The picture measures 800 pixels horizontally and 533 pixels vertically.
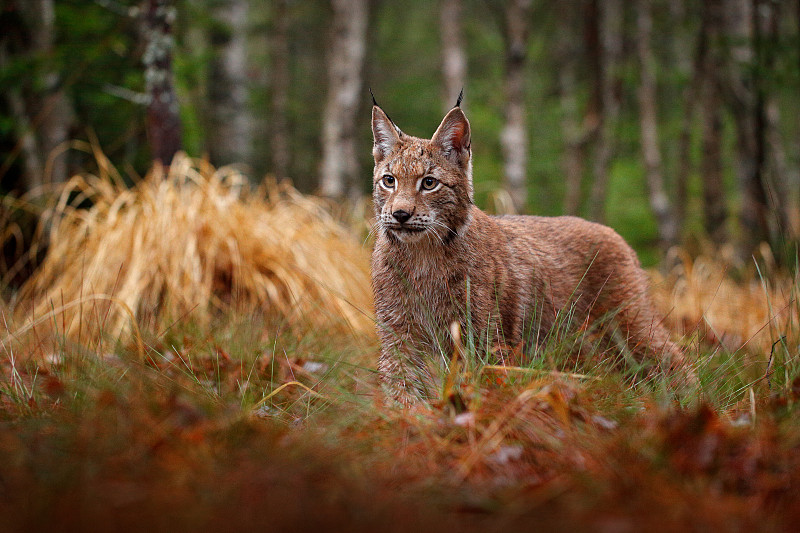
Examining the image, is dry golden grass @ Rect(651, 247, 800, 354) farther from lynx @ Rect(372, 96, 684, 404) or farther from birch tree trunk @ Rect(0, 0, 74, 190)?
birch tree trunk @ Rect(0, 0, 74, 190)

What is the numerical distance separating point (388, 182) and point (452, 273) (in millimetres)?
675

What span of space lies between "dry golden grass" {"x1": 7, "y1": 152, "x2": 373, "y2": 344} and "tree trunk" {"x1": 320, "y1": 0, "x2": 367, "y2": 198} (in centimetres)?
457

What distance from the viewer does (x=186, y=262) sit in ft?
17.1

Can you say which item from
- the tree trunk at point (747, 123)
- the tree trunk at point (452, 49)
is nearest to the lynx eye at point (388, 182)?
the tree trunk at point (747, 123)

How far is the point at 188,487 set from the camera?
6.15ft

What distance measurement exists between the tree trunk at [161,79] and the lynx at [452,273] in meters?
2.77

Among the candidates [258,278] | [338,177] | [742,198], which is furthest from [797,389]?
[338,177]

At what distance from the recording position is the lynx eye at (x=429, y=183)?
3704mm

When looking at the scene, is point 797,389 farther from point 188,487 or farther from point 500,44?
point 500,44

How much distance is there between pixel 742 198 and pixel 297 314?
17.7 feet

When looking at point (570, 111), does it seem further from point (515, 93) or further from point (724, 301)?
point (724, 301)

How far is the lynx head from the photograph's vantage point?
11.6ft

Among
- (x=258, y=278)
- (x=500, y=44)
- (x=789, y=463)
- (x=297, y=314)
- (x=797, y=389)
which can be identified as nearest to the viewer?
(x=789, y=463)

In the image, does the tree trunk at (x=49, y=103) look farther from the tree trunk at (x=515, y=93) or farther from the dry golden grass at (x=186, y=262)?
the tree trunk at (x=515, y=93)
